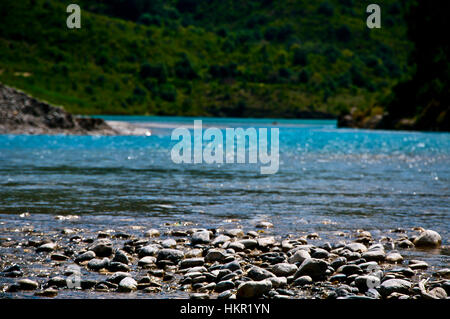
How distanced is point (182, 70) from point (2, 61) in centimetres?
5445

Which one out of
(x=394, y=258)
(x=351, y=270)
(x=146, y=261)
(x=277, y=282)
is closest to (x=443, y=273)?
(x=394, y=258)

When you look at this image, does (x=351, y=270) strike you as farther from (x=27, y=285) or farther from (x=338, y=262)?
(x=27, y=285)

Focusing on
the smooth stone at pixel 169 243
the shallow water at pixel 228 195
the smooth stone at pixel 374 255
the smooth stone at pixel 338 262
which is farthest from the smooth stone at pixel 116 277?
the shallow water at pixel 228 195

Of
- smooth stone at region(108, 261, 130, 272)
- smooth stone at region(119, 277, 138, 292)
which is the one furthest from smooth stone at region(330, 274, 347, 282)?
smooth stone at region(108, 261, 130, 272)

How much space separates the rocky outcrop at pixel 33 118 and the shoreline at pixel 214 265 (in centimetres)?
5721

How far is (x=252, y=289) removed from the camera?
9.04 m

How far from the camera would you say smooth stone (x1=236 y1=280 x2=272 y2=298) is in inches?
355

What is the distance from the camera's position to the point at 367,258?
11.4 meters

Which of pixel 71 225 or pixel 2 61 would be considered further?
pixel 2 61

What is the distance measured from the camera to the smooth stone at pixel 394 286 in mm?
9164

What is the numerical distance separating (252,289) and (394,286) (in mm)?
2175

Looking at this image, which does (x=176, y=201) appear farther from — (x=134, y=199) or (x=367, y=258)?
(x=367, y=258)

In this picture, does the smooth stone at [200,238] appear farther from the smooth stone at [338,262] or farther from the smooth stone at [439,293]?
the smooth stone at [439,293]
